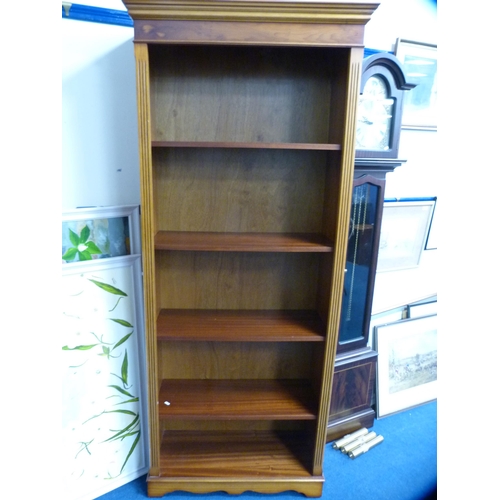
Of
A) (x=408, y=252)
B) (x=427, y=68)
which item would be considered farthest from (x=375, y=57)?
(x=408, y=252)

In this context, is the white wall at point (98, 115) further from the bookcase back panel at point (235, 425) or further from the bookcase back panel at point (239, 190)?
the bookcase back panel at point (235, 425)

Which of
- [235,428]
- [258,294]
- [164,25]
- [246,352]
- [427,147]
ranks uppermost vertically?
[164,25]

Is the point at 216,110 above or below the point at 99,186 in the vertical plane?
above

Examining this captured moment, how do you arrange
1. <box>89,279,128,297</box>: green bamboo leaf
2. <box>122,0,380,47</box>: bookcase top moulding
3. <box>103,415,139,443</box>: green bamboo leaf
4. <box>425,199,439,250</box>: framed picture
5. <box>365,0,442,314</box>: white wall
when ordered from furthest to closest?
<box>425,199,439,250</box>: framed picture < <box>365,0,442,314</box>: white wall < <box>103,415,139,443</box>: green bamboo leaf < <box>89,279,128,297</box>: green bamboo leaf < <box>122,0,380,47</box>: bookcase top moulding

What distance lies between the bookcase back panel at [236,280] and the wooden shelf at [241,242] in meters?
0.09

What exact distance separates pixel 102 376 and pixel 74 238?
21.2 inches

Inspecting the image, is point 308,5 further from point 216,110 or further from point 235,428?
point 235,428

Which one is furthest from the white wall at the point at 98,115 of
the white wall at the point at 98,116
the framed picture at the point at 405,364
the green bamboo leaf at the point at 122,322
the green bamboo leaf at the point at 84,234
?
the framed picture at the point at 405,364

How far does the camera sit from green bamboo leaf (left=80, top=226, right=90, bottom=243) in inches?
48.6

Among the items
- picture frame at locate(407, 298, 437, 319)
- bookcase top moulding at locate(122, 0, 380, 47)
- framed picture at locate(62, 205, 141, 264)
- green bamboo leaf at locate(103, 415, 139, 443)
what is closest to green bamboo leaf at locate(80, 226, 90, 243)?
framed picture at locate(62, 205, 141, 264)

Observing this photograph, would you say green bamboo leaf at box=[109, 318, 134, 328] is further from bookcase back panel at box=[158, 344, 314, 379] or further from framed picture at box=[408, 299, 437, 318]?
framed picture at box=[408, 299, 437, 318]

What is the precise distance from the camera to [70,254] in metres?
1.22

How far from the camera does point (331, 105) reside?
1269 millimetres

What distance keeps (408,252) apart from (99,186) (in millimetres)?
1516
